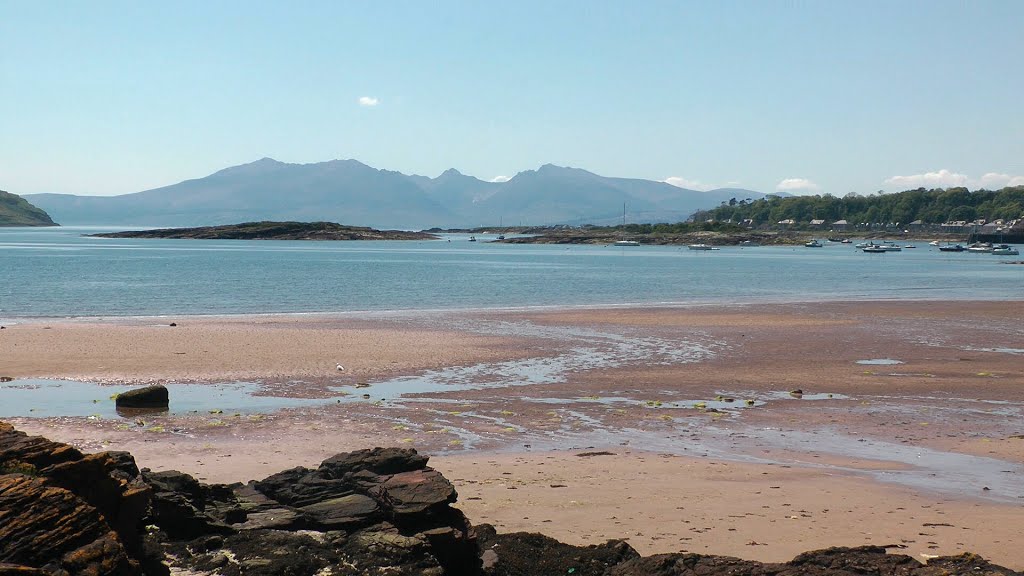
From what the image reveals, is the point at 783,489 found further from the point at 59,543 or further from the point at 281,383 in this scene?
the point at 281,383

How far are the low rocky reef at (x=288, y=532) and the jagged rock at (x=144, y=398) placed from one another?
10570 millimetres

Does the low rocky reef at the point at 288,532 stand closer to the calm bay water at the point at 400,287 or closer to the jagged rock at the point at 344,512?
the jagged rock at the point at 344,512

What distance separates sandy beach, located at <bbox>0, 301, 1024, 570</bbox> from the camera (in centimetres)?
1201

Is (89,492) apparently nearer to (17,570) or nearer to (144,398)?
(17,570)

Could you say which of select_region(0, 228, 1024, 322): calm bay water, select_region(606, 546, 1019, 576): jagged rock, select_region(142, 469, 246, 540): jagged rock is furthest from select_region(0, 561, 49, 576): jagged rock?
select_region(0, 228, 1024, 322): calm bay water

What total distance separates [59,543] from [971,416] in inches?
730

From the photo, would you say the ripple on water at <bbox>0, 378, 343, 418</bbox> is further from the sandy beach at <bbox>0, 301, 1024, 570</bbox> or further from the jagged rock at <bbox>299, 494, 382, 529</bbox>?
the jagged rock at <bbox>299, 494, 382, 529</bbox>

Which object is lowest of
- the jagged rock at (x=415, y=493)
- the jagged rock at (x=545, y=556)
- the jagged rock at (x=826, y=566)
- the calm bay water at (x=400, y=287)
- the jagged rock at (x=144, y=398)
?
the calm bay water at (x=400, y=287)

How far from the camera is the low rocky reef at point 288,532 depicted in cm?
707

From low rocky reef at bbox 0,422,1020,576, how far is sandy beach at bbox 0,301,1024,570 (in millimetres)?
1666

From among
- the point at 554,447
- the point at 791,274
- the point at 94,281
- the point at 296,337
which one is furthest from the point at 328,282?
the point at 554,447

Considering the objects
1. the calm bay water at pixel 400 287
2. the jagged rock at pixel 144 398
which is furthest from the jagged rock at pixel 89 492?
the calm bay water at pixel 400 287

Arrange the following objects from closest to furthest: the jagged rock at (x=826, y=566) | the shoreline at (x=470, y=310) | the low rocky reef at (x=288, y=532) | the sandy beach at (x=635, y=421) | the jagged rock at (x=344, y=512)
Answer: the low rocky reef at (x=288, y=532)
the jagged rock at (x=826, y=566)
the jagged rock at (x=344, y=512)
the sandy beach at (x=635, y=421)
the shoreline at (x=470, y=310)

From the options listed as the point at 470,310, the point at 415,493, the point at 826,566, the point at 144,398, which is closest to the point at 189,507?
the point at 415,493
